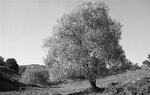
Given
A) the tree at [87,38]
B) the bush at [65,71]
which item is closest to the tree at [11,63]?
the tree at [87,38]

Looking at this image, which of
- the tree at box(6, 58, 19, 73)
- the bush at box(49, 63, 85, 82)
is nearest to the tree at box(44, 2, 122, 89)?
the bush at box(49, 63, 85, 82)

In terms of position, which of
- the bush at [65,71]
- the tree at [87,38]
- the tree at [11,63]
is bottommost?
the bush at [65,71]

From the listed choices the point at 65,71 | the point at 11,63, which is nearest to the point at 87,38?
the point at 65,71

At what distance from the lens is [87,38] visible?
113ft

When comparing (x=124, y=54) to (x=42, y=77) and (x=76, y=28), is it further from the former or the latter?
(x=42, y=77)

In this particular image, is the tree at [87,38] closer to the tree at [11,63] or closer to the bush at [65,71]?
the bush at [65,71]

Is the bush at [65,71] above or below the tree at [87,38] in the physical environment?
below

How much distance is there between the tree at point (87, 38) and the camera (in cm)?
3419

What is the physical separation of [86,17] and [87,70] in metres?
8.41

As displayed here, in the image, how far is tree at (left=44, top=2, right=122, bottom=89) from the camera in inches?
1346

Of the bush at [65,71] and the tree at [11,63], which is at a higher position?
the tree at [11,63]

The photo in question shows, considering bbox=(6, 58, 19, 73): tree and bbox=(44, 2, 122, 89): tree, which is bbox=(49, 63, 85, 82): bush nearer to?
bbox=(44, 2, 122, 89): tree

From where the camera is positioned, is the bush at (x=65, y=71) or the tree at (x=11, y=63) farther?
the tree at (x=11, y=63)

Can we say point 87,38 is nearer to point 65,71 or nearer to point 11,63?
point 65,71
